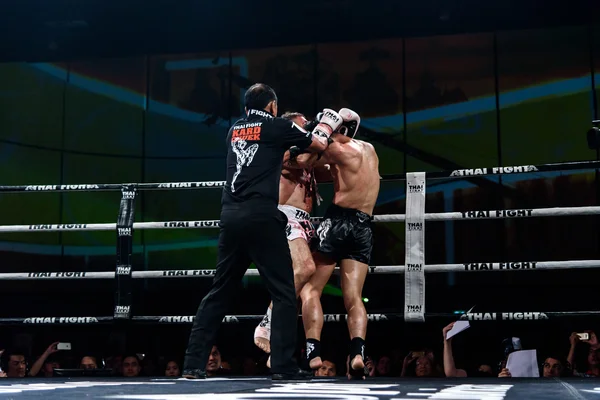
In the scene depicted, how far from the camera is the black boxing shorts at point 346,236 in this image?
424 cm

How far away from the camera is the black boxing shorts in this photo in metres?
4.24

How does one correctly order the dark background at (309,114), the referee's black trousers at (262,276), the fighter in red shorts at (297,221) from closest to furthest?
the referee's black trousers at (262,276) → the fighter in red shorts at (297,221) → the dark background at (309,114)

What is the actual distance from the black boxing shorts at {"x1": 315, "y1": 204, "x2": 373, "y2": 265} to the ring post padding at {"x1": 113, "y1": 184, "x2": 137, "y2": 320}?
125 centimetres

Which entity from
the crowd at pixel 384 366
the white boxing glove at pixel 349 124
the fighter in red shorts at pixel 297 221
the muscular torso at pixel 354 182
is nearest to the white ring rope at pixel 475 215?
the muscular torso at pixel 354 182

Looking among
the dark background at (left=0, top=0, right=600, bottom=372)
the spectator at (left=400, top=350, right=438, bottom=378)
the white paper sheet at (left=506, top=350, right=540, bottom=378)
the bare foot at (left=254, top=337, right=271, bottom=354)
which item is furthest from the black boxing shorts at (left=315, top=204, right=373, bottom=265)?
the dark background at (left=0, top=0, right=600, bottom=372)

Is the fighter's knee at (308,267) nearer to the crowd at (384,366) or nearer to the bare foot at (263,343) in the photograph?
the bare foot at (263,343)

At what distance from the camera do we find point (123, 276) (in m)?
4.73

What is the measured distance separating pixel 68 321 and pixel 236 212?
5.92 feet

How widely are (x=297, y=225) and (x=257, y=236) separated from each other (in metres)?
0.90

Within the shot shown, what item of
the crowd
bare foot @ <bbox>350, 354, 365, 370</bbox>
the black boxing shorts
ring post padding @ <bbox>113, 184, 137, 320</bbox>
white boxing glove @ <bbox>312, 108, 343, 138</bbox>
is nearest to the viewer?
bare foot @ <bbox>350, 354, 365, 370</bbox>

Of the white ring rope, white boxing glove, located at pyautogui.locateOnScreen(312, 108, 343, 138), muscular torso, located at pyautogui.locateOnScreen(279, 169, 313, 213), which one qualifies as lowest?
the white ring rope

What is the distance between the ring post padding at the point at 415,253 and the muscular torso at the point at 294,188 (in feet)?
2.11

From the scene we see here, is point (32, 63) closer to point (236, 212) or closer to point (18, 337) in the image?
point (18, 337)

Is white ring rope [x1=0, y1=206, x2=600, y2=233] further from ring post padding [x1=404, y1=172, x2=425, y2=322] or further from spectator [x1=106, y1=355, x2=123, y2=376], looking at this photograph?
spectator [x1=106, y1=355, x2=123, y2=376]
